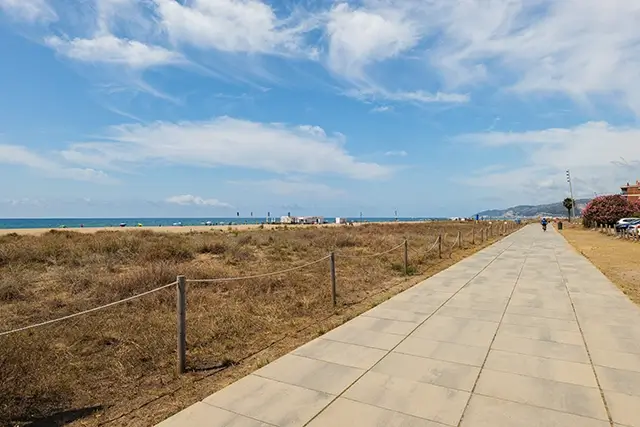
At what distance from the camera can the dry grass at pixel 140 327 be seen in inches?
152

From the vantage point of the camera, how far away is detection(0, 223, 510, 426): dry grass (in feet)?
12.7

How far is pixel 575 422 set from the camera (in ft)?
10.7

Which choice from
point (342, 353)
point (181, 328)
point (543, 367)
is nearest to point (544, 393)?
point (543, 367)

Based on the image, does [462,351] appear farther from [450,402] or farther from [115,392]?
[115,392]

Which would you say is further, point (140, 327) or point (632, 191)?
point (632, 191)

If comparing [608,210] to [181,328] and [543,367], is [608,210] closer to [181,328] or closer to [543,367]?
[543,367]

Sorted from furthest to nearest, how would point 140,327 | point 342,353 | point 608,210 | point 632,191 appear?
point 632,191 < point 608,210 < point 140,327 < point 342,353

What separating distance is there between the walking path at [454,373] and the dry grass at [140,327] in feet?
1.98

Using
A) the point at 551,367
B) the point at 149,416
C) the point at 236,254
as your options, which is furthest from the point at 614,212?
the point at 149,416

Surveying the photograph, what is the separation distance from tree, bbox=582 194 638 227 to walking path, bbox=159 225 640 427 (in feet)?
148

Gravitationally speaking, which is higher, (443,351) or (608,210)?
(608,210)

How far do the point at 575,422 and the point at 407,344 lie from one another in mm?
2259

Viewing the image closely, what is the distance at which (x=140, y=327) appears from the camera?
6102mm

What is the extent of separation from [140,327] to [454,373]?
4777 millimetres
